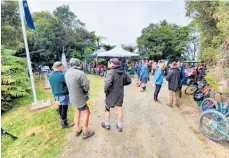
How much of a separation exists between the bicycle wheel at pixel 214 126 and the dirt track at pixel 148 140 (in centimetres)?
18

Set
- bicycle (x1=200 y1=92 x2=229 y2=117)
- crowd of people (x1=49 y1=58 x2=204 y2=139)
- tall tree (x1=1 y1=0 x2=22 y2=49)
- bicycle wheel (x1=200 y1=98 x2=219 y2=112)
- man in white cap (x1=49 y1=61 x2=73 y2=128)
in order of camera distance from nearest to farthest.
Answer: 1. crowd of people (x1=49 y1=58 x2=204 y2=139)
2. man in white cap (x1=49 y1=61 x2=73 y2=128)
3. bicycle (x1=200 y1=92 x2=229 y2=117)
4. bicycle wheel (x1=200 y1=98 x2=219 y2=112)
5. tall tree (x1=1 y1=0 x2=22 y2=49)

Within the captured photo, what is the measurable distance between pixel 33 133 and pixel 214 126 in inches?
168

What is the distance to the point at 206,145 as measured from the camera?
3.51 m

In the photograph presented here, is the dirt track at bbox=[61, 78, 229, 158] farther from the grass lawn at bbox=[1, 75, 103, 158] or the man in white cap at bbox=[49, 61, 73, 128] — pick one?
the man in white cap at bbox=[49, 61, 73, 128]

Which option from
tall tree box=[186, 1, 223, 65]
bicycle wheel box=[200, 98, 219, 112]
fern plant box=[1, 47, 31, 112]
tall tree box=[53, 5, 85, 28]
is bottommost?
bicycle wheel box=[200, 98, 219, 112]

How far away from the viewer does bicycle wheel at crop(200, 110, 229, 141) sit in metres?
3.71

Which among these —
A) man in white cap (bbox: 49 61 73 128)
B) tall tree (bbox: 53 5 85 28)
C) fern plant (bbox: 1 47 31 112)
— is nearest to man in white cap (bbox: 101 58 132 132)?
man in white cap (bbox: 49 61 73 128)

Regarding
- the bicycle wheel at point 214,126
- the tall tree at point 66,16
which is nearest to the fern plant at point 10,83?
the bicycle wheel at point 214,126

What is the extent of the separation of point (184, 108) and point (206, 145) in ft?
7.72

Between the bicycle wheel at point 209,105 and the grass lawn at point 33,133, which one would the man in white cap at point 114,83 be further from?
the bicycle wheel at point 209,105

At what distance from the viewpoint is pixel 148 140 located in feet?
11.6

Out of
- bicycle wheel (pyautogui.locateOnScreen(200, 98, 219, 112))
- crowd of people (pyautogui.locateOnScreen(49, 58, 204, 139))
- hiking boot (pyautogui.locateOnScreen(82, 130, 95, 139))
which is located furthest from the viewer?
bicycle wheel (pyautogui.locateOnScreen(200, 98, 219, 112))

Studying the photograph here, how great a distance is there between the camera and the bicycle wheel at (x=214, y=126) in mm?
3713

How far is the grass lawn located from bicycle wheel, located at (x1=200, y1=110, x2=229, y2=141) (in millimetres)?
3236
